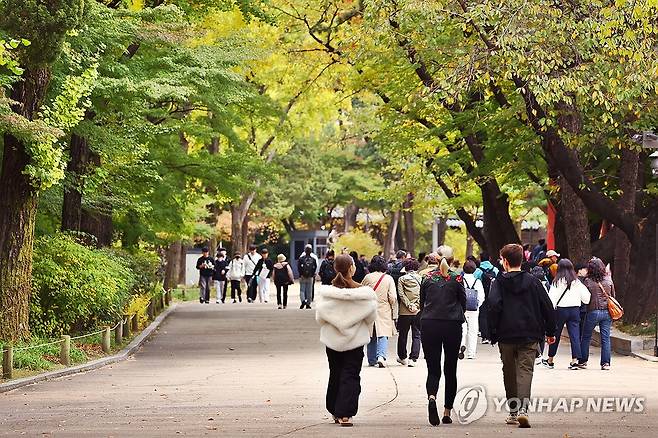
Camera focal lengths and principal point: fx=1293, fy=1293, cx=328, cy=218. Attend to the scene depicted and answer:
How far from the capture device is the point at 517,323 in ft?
41.1

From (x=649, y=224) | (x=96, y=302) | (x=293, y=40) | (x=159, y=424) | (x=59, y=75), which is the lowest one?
(x=159, y=424)

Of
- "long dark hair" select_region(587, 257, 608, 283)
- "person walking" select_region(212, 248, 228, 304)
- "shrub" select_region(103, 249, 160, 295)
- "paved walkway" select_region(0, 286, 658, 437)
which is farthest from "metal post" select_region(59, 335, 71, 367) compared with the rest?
"person walking" select_region(212, 248, 228, 304)

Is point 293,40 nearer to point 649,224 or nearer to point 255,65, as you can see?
point 255,65

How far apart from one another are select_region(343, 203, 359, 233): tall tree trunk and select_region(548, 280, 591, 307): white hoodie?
6034 centimetres

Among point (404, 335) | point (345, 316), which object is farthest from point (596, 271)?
point (345, 316)

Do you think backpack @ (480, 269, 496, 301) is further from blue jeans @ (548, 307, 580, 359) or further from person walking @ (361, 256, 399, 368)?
person walking @ (361, 256, 399, 368)

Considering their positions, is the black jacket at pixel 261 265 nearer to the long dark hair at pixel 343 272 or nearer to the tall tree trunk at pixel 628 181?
the tall tree trunk at pixel 628 181

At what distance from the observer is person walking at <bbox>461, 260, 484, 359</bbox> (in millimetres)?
22141

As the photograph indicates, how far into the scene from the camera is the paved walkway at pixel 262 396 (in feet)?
40.9

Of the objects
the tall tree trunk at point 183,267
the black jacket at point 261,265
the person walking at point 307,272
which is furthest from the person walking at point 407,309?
the tall tree trunk at point 183,267

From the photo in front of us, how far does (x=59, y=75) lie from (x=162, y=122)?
31.4 ft

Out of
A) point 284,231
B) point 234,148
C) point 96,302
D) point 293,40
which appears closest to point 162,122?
point 234,148

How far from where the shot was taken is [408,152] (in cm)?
3875

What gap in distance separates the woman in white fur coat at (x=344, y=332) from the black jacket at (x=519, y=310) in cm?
128
